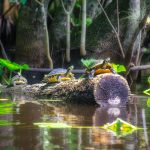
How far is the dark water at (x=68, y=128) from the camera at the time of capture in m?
3.20

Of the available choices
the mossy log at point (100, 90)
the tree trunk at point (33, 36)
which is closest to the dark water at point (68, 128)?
the mossy log at point (100, 90)

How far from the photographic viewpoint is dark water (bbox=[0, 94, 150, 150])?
3.20 m

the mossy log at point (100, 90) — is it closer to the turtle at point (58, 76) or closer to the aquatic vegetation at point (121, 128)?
the turtle at point (58, 76)

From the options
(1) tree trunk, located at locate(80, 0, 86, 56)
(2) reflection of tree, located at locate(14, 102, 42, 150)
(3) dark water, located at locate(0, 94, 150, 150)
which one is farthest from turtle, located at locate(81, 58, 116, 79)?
(1) tree trunk, located at locate(80, 0, 86, 56)

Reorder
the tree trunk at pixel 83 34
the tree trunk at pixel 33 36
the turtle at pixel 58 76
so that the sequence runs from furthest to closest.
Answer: the tree trunk at pixel 33 36, the tree trunk at pixel 83 34, the turtle at pixel 58 76

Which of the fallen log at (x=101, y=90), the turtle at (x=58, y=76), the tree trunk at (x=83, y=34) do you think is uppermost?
the tree trunk at (x=83, y=34)

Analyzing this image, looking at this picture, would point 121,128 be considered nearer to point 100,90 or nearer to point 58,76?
point 100,90

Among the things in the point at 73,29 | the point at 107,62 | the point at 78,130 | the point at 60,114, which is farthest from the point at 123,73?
the point at 78,130

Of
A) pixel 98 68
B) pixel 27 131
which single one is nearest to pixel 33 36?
pixel 98 68

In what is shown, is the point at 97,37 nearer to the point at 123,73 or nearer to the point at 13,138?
the point at 123,73

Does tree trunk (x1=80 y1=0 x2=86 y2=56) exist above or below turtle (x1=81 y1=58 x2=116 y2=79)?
above

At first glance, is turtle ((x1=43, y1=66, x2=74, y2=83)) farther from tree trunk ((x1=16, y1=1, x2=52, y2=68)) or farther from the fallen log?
tree trunk ((x1=16, y1=1, x2=52, y2=68))

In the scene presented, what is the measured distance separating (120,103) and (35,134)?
2921mm

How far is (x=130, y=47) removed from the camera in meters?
11.5
